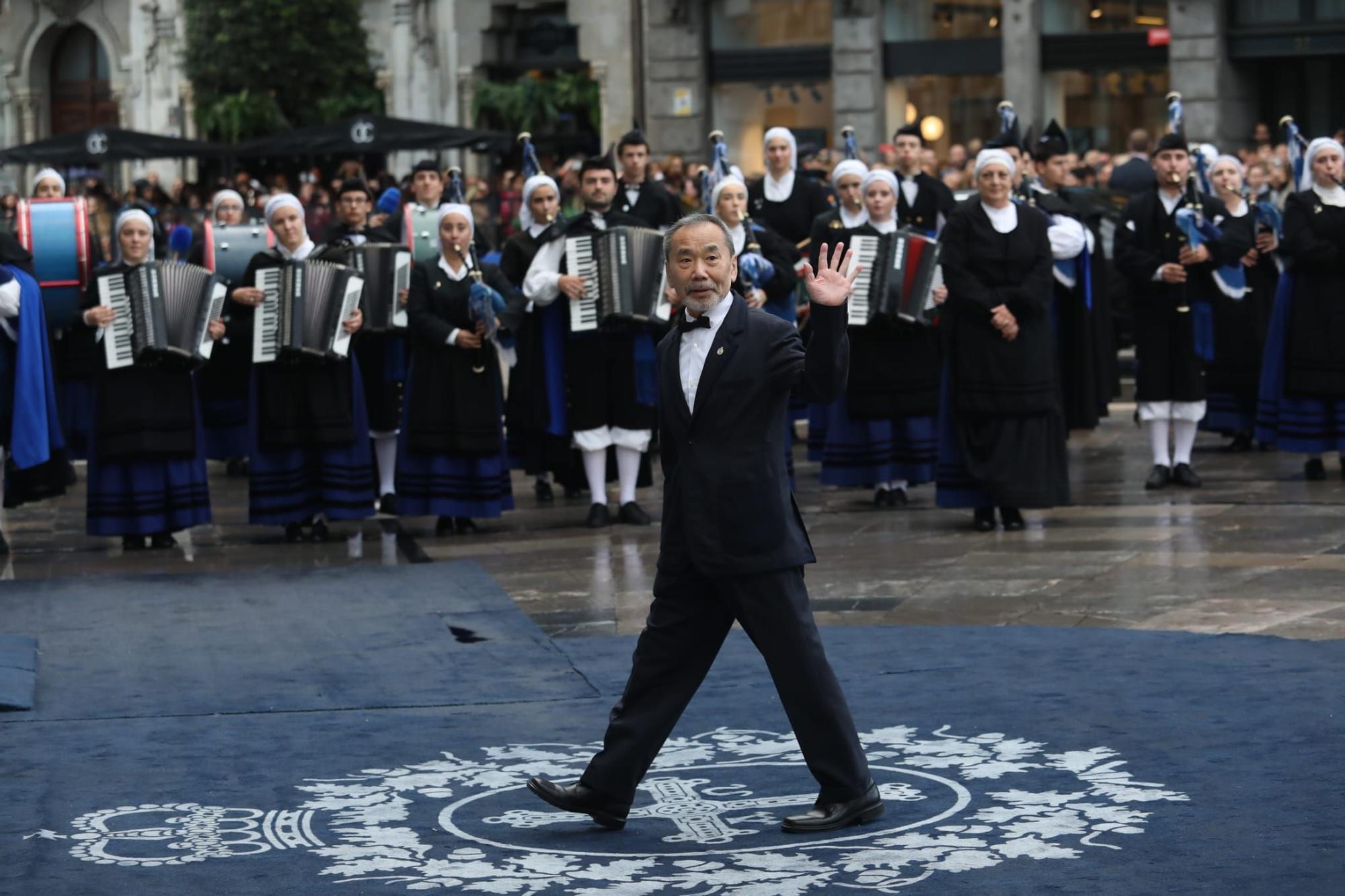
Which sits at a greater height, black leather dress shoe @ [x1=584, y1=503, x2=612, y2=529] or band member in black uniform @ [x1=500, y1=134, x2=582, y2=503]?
band member in black uniform @ [x1=500, y1=134, x2=582, y2=503]

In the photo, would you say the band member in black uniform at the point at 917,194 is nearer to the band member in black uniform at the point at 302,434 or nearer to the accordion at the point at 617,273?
the accordion at the point at 617,273

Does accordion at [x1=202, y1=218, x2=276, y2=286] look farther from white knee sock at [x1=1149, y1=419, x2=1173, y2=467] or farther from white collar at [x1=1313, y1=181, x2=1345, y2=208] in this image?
white collar at [x1=1313, y1=181, x2=1345, y2=208]

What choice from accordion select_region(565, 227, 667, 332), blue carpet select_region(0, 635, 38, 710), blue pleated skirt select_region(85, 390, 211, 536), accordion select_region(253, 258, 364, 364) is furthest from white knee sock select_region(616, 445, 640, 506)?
blue carpet select_region(0, 635, 38, 710)

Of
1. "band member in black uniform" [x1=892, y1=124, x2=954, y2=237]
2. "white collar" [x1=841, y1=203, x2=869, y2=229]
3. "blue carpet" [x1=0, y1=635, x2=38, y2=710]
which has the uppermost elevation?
"band member in black uniform" [x1=892, y1=124, x2=954, y2=237]

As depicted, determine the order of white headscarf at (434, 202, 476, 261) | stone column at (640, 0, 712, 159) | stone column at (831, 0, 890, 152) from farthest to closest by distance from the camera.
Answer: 1. stone column at (640, 0, 712, 159)
2. stone column at (831, 0, 890, 152)
3. white headscarf at (434, 202, 476, 261)

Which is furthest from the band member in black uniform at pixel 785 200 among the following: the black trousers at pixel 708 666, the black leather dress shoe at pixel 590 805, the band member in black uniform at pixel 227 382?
the black leather dress shoe at pixel 590 805

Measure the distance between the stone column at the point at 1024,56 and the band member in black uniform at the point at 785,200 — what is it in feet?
55.6

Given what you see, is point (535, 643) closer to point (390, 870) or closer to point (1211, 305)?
point (390, 870)

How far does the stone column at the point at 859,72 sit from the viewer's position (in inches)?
1300

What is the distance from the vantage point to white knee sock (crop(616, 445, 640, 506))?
1362 cm

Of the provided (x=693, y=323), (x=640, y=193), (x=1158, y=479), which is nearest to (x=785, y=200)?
(x=640, y=193)

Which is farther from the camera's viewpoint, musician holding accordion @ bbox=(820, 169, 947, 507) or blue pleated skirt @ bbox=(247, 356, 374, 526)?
musician holding accordion @ bbox=(820, 169, 947, 507)

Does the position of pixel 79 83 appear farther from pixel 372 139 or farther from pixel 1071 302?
pixel 1071 302

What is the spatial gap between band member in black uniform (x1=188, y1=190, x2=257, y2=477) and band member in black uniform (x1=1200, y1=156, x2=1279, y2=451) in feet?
19.8
